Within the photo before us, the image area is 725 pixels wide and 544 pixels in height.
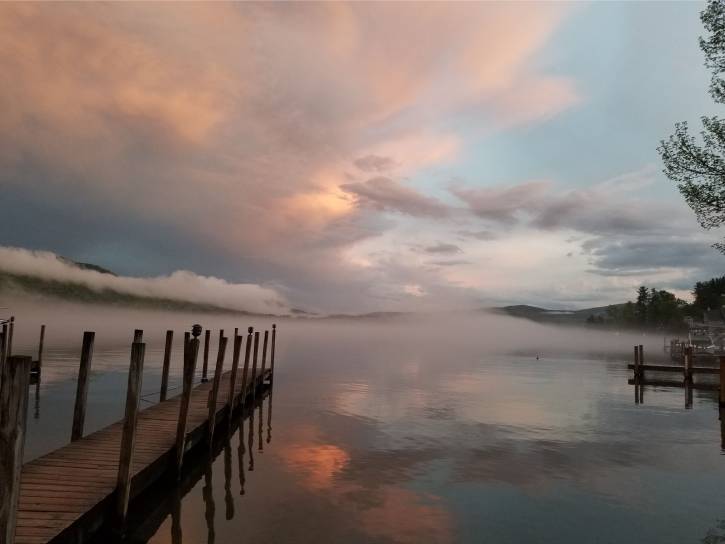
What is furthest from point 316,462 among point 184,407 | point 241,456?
point 184,407

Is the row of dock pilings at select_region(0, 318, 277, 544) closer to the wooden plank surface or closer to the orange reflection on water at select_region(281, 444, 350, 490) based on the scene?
the wooden plank surface

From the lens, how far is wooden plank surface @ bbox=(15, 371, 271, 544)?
28.7 ft

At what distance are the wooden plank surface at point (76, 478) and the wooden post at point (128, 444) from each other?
243mm

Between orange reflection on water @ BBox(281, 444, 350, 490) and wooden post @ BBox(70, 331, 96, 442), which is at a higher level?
wooden post @ BBox(70, 331, 96, 442)

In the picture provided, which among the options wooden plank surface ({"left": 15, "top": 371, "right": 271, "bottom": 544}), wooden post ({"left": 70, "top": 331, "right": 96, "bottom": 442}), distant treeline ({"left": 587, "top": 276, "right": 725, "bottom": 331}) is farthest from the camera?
distant treeline ({"left": 587, "top": 276, "right": 725, "bottom": 331})

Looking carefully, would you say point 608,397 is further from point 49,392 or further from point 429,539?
point 49,392

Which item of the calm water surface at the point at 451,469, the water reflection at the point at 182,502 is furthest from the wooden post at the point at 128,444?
the calm water surface at the point at 451,469

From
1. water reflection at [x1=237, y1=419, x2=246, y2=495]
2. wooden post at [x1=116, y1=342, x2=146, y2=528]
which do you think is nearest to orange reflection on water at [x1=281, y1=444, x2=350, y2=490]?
water reflection at [x1=237, y1=419, x2=246, y2=495]

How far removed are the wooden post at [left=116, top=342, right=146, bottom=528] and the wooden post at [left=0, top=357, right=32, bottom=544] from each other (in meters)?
3.87

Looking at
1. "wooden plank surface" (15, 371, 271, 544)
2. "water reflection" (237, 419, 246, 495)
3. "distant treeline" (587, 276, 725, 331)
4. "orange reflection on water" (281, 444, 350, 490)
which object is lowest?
"water reflection" (237, 419, 246, 495)

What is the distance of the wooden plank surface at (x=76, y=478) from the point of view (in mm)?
8758

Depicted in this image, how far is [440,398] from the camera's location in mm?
33469

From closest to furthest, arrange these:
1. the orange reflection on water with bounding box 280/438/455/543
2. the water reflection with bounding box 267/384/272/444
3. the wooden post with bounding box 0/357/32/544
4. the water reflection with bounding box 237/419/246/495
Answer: the wooden post with bounding box 0/357/32/544, the orange reflection on water with bounding box 280/438/455/543, the water reflection with bounding box 237/419/246/495, the water reflection with bounding box 267/384/272/444

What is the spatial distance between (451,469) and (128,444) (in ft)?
34.0
